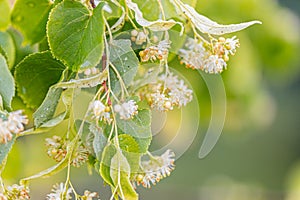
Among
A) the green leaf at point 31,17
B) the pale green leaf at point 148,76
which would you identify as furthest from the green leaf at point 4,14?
the pale green leaf at point 148,76

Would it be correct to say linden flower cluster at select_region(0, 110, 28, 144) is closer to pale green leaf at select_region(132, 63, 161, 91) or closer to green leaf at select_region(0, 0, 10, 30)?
pale green leaf at select_region(132, 63, 161, 91)

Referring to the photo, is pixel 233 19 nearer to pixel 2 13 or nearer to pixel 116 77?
pixel 2 13

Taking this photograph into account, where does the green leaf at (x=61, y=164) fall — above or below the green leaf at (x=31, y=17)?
below

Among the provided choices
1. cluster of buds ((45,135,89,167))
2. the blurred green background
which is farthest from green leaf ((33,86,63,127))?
the blurred green background

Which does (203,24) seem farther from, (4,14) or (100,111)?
(4,14)

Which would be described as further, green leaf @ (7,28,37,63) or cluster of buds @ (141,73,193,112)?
green leaf @ (7,28,37,63)

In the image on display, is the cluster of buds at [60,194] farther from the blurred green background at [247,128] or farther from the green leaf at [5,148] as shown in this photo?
the blurred green background at [247,128]

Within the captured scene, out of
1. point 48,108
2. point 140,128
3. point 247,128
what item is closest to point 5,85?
point 48,108
